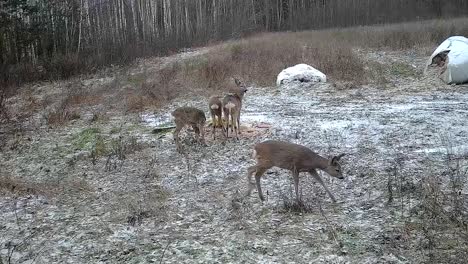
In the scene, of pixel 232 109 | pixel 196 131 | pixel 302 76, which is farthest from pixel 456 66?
pixel 196 131

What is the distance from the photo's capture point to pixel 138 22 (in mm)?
34438

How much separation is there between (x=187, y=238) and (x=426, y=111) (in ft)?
26.2

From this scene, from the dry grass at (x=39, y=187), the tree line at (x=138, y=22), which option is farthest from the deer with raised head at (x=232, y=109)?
the tree line at (x=138, y=22)

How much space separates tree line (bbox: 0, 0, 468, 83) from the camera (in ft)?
73.8

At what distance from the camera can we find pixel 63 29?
25156 mm

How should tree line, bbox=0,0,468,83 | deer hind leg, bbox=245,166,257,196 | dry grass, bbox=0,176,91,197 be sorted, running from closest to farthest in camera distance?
deer hind leg, bbox=245,166,257,196
dry grass, bbox=0,176,91,197
tree line, bbox=0,0,468,83

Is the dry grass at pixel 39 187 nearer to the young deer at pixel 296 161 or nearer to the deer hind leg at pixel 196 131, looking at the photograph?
the deer hind leg at pixel 196 131

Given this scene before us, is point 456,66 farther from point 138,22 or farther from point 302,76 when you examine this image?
point 138,22

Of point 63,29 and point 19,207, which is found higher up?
point 63,29

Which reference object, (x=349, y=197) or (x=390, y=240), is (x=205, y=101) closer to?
(x=349, y=197)

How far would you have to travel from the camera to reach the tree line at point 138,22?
73.8 feet

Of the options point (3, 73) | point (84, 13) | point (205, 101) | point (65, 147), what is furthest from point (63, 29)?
point (65, 147)

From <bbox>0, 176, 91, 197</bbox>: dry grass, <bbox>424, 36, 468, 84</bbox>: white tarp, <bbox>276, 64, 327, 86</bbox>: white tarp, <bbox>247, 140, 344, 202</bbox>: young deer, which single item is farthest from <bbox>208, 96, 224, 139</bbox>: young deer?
<bbox>424, 36, 468, 84</bbox>: white tarp

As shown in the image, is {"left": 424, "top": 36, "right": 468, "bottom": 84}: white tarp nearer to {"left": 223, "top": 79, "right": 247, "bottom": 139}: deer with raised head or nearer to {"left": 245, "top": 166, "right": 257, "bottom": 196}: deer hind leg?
{"left": 223, "top": 79, "right": 247, "bottom": 139}: deer with raised head
